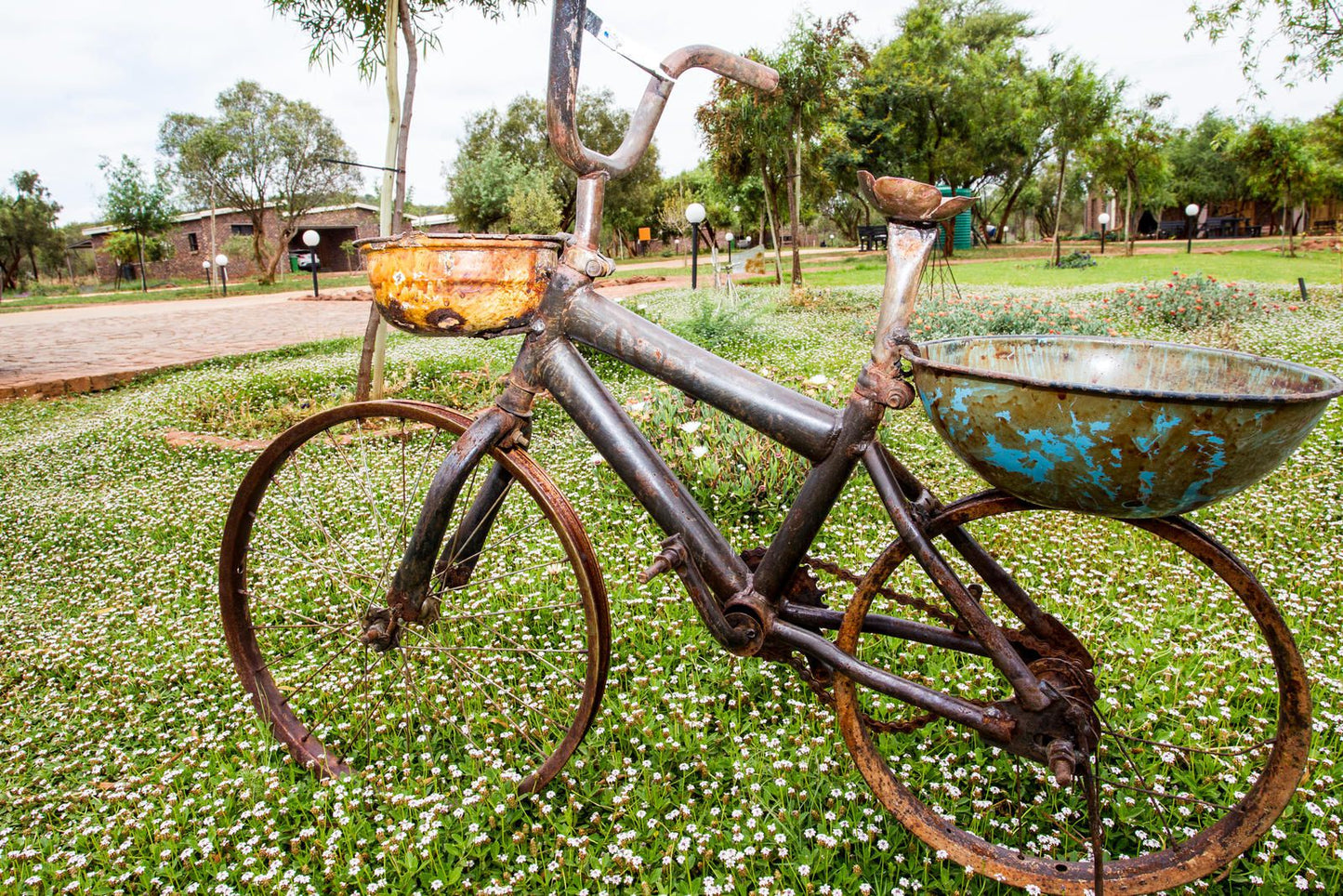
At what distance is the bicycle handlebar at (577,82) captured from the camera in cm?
175

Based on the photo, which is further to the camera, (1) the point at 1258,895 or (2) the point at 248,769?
(2) the point at 248,769

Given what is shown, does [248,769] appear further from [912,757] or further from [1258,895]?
[1258,895]

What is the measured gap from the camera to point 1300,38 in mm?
12148

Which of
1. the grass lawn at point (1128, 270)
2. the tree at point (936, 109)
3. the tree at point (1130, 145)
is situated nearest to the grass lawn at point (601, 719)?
the grass lawn at point (1128, 270)

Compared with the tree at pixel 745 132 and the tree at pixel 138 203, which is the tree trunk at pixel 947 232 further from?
the tree at pixel 138 203

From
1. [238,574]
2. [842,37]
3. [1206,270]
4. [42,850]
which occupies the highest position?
[842,37]

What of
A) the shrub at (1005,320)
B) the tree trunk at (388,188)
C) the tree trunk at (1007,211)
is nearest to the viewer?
the tree trunk at (388,188)

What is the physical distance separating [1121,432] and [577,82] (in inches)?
52.2

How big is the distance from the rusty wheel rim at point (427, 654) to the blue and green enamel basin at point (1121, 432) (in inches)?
35.9

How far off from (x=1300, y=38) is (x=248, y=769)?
16.2 meters

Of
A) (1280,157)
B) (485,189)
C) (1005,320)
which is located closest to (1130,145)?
(1280,157)

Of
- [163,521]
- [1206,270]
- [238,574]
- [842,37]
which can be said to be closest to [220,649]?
[238,574]

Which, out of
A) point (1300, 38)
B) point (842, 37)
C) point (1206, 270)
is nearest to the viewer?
point (1300, 38)

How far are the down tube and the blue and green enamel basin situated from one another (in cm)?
62
